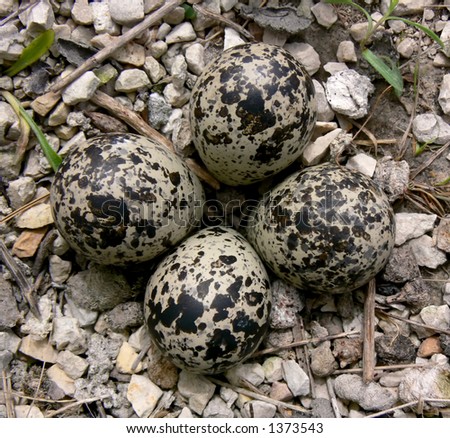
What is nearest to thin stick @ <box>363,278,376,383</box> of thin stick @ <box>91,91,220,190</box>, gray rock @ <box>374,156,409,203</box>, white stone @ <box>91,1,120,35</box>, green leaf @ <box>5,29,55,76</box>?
gray rock @ <box>374,156,409,203</box>

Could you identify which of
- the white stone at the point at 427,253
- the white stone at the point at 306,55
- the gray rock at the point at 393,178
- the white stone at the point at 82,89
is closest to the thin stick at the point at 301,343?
the white stone at the point at 427,253

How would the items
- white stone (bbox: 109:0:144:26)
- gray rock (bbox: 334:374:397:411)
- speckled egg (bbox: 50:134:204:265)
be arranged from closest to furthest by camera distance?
speckled egg (bbox: 50:134:204:265) → gray rock (bbox: 334:374:397:411) → white stone (bbox: 109:0:144:26)

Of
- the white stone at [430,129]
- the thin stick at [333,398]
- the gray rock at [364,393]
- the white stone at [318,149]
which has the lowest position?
the thin stick at [333,398]

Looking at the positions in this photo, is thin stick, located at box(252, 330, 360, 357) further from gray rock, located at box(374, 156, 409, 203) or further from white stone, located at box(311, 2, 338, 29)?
white stone, located at box(311, 2, 338, 29)

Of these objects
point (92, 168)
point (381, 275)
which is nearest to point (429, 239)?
point (381, 275)

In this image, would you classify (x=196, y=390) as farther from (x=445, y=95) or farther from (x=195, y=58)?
(x=445, y=95)

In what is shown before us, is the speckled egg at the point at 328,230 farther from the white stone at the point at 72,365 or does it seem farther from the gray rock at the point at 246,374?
the white stone at the point at 72,365
